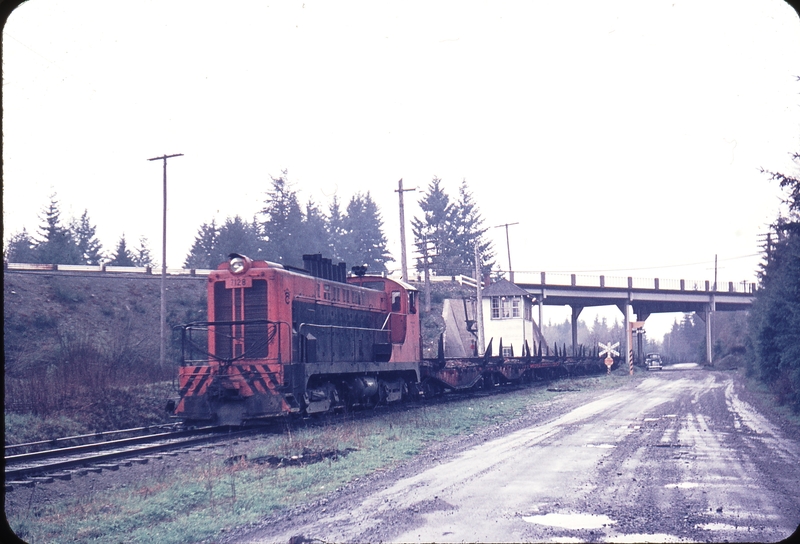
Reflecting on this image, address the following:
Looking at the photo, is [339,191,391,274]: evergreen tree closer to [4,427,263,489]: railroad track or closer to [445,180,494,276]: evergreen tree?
[445,180,494,276]: evergreen tree

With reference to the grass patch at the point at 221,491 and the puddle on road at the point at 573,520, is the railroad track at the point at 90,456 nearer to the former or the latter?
the grass patch at the point at 221,491

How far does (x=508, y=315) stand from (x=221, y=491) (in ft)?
148

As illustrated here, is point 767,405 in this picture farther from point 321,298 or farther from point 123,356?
point 123,356

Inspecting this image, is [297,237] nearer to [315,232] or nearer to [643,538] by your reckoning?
[315,232]

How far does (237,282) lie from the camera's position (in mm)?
16141

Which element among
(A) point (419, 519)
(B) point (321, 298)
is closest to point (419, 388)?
(B) point (321, 298)

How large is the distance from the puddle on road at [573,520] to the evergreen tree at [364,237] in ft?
155

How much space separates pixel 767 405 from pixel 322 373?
14.3 metres

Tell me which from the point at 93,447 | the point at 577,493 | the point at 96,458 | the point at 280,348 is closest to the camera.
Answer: the point at 577,493

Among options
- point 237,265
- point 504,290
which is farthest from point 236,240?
point 237,265

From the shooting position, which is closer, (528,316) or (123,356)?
(123,356)

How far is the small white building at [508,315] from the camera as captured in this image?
5272 cm

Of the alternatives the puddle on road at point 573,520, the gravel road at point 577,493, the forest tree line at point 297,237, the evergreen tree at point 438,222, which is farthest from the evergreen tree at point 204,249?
the puddle on road at point 573,520

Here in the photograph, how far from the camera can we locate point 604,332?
18775 centimetres
